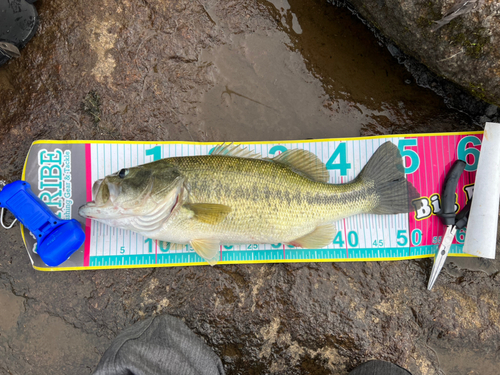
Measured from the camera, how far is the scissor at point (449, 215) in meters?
2.91

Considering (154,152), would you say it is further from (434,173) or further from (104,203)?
(434,173)

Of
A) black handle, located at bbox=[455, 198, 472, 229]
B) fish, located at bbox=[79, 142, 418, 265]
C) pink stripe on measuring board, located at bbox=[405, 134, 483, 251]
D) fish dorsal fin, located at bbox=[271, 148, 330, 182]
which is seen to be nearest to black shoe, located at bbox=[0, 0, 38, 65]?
fish, located at bbox=[79, 142, 418, 265]

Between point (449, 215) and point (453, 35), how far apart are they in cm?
161

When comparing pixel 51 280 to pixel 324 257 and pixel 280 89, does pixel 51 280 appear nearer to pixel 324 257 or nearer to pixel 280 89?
pixel 324 257

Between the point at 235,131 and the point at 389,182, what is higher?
the point at 235,131

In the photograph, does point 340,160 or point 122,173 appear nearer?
point 122,173

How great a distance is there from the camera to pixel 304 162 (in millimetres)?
2832

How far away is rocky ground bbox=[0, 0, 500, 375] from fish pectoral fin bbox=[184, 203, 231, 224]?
717 millimetres

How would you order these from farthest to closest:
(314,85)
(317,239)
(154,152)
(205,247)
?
1. (314,85)
2. (154,152)
3. (317,239)
4. (205,247)

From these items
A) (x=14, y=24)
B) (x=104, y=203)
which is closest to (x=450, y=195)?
(x=104, y=203)

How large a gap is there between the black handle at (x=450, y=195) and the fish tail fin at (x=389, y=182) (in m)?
0.27

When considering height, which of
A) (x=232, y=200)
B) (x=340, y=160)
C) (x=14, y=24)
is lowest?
(x=232, y=200)

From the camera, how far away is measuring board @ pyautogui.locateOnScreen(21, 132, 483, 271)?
9.68ft

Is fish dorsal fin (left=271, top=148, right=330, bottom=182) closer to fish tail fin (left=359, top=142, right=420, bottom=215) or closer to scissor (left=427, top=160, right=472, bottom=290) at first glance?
fish tail fin (left=359, top=142, right=420, bottom=215)
